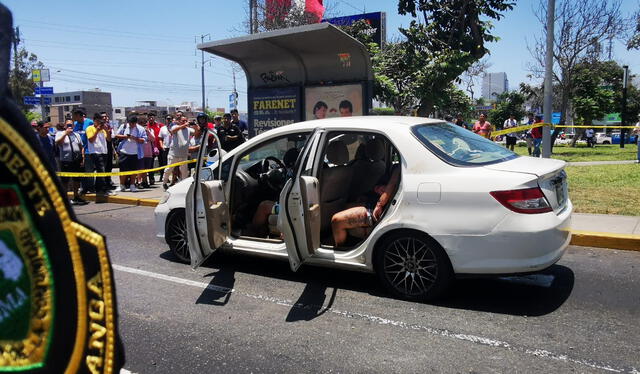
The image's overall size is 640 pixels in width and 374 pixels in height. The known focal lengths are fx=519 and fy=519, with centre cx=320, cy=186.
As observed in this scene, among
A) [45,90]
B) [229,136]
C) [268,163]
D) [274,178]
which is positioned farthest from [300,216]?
[45,90]

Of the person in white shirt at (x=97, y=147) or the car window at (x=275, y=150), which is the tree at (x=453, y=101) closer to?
the person in white shirt at (x=97, y=147)

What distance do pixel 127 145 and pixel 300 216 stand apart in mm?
8239

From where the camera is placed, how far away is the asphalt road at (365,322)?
3.40m

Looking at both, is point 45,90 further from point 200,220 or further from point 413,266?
point 413,266

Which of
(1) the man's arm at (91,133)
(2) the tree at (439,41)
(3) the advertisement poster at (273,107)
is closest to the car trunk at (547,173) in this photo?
(3) the advertisement poster at (273,107)

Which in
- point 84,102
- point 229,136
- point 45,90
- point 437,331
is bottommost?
point 437,331

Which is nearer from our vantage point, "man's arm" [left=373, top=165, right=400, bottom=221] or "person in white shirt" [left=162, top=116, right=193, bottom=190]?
"man's arm" [left=373, top=165, right=400, bottom=221]

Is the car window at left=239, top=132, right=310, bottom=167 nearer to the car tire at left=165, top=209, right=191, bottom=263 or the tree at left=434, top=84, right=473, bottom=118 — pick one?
the car tire at left=165, top=209, right=191, bottom=263

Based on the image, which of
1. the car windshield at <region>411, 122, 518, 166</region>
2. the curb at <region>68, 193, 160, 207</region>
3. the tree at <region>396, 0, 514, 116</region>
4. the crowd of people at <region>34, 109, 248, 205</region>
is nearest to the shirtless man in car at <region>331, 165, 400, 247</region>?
the car windshield at <region>411, 122, 518, 166</region>

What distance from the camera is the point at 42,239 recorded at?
3.51 ft

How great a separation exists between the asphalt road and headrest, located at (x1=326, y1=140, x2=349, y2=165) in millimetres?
1171

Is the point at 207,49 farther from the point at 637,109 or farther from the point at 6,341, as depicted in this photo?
the point at 637,109

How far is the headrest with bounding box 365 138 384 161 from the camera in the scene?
5.57 metres

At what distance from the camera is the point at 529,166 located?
444 centimetres
